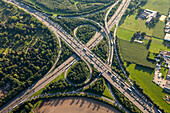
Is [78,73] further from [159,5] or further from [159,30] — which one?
[159,5]

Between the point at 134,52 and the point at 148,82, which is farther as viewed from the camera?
the point at 134,52

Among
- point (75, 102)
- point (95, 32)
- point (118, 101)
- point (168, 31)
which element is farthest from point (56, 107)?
point (168, 31)

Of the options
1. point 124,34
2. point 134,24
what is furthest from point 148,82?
point 134,24

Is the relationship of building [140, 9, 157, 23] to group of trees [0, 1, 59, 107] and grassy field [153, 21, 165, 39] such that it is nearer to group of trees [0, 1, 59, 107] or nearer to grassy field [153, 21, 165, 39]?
grassy field [153, 21, 165, 39]

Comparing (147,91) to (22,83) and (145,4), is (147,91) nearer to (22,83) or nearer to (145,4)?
(22,83)

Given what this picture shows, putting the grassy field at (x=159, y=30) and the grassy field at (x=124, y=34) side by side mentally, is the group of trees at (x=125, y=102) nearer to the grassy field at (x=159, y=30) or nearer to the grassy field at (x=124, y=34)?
the grassy field at (x=124, y=34)

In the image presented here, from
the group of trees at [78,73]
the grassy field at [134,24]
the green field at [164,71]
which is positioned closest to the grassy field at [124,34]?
the grassy field at [134,24]

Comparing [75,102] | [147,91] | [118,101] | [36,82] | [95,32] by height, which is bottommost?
[147,91]
